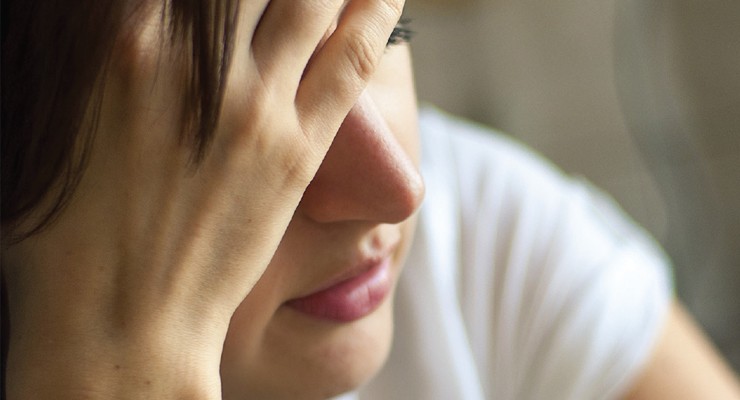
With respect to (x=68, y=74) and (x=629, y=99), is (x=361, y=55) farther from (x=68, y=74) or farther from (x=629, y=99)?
(x=629, y=99)

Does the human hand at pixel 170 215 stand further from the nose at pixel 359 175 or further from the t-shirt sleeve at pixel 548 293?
the t-shirt sleeve at pixel 548 293

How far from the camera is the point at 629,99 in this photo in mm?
1705

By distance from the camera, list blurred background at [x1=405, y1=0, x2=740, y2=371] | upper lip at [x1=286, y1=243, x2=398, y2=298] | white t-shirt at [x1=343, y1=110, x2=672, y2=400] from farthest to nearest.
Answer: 1. blurred background at [x1=405, y1=0, x2=740, y2=371]
2. white t-shirt at [x1=343, y1=110, x2=672, y2=400]
3. upper lip at [x1=286, y1=243, x2=398, y2=298]

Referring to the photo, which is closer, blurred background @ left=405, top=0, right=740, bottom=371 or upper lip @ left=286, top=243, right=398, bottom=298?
upper lip @ left=286, top=243, right=398, bottom=298

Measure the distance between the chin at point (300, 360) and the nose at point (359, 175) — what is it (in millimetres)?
78

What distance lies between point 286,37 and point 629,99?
1386 mm

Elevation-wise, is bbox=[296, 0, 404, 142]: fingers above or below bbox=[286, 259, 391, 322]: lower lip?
above

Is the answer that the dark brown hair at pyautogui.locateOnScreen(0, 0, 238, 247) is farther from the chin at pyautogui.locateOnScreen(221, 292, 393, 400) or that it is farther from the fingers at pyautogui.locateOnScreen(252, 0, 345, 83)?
the chin at pyautogui.locateOnScreen(221, 292, 393, 400)

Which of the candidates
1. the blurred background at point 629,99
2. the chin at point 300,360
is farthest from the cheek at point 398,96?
the blurred background at point 629,99

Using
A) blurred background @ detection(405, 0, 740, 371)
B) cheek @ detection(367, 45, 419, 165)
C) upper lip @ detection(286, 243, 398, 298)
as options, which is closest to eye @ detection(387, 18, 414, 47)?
cheek @ detection(367, 45, 419, 165)

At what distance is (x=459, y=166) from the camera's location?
2.98 feet

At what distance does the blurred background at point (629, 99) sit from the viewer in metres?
1.68

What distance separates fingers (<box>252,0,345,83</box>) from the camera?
1.44 ft

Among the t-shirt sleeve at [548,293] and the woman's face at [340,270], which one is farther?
the t-shirt sleeve at [548,293]
